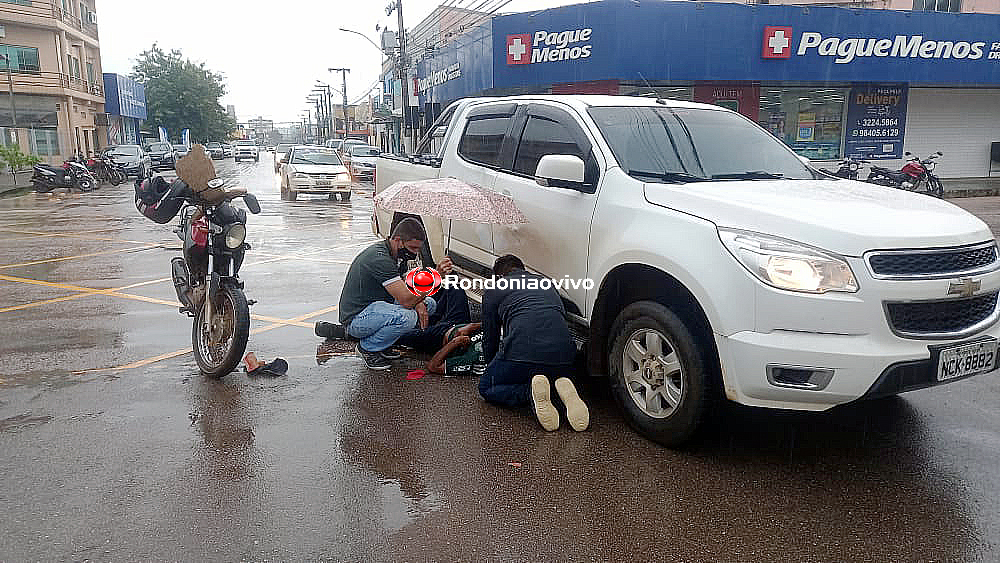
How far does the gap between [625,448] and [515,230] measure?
2028mm

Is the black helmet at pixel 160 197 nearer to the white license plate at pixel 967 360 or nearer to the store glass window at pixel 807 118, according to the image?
the white license plate at pixel 967 360

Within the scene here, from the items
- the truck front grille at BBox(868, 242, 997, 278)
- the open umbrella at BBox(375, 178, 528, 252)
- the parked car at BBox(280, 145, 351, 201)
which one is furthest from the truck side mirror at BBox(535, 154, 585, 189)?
the parked car at BBox(280, 145, 351, 201)

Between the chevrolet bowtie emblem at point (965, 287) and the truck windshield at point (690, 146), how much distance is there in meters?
1.51

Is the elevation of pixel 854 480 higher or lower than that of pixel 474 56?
lower

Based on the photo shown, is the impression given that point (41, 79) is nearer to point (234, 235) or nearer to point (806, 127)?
point (806, 127)

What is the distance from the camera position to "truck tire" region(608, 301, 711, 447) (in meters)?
4.12

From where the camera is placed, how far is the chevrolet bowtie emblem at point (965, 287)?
3831 millimetres

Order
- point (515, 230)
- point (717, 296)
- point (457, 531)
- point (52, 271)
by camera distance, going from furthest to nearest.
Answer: point (52, 271) < point (515, 230) < point (717, 296) < point (457, 531)

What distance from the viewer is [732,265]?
386cm

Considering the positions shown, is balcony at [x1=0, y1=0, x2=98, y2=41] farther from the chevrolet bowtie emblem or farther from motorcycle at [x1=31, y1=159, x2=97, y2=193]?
the chevrolet bowtie emblem

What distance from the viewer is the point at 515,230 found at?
A: 5.82m

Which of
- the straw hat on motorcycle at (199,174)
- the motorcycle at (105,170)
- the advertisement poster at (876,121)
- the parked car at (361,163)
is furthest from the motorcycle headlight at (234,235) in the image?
the motorcycle at (105,170)

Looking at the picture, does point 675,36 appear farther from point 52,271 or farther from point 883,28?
point 52,271

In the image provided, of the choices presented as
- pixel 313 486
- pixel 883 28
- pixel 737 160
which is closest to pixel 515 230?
pixel 737 160
